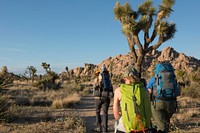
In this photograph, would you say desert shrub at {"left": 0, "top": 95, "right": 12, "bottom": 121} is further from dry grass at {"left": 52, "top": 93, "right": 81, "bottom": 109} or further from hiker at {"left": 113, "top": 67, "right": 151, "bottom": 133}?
hiker at {"left": 113, "top": 67, "right": 151, "bottom": 133}

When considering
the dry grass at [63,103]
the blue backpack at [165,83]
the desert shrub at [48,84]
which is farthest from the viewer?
the desert shrub at [48,84]

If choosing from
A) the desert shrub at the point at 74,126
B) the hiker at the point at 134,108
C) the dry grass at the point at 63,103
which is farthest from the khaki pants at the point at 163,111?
the dry grass at the point at 63,103

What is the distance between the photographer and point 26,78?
46094 millimetres

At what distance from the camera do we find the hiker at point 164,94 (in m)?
4.88

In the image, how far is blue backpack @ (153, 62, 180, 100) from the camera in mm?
4871

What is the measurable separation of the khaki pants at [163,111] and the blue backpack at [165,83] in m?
0.10

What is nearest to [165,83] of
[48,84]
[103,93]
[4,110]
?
[103,93]

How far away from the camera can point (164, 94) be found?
4898 mm

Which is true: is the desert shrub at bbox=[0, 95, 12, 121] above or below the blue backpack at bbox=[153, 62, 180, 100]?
below

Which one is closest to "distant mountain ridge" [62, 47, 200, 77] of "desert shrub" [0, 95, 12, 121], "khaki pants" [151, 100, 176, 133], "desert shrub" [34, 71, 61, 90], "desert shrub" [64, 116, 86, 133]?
"desert shrub" [34, 71, 61, 90]

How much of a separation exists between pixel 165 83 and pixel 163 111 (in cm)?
48

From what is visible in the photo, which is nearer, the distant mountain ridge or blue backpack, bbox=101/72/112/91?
blue backpack, bbox=101/72/112/91

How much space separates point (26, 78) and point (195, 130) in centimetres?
A: 4082

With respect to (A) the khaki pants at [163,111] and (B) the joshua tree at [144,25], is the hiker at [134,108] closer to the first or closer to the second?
(A) the khaki pants at [163,111]
